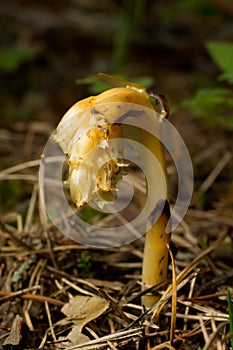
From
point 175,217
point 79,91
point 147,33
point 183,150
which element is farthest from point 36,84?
point 175,217

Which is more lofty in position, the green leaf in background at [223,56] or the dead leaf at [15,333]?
the green leaf in background at [223,56]

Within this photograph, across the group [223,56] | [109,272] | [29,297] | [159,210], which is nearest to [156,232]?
[159,210]

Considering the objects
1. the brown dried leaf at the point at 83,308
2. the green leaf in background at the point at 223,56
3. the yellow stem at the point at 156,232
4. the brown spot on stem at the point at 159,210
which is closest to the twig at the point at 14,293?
the brown dried leaf at the point at 83,308

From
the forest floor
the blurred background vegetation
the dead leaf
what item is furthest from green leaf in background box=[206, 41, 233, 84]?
the blurred background vegetation

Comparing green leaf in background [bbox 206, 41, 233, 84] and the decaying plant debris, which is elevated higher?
green leaf in background [bbox 206, 41, 233, 84]

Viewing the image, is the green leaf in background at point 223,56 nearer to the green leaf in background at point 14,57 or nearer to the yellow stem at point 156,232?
the yellow stem at point 156,232

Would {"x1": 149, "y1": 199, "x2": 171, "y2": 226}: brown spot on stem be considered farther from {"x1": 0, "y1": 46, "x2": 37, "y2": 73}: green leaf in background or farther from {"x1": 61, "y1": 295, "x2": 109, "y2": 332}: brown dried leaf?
{"x1": 0, "y1": 46, "x2": 37, "y2": 73}: green leaf in background

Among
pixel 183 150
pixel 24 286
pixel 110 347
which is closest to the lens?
pixel 110 347

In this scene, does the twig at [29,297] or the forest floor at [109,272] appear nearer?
the forest floor at [109,272]

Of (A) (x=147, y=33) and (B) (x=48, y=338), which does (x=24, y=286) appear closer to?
(B) (x=48, y=338)
